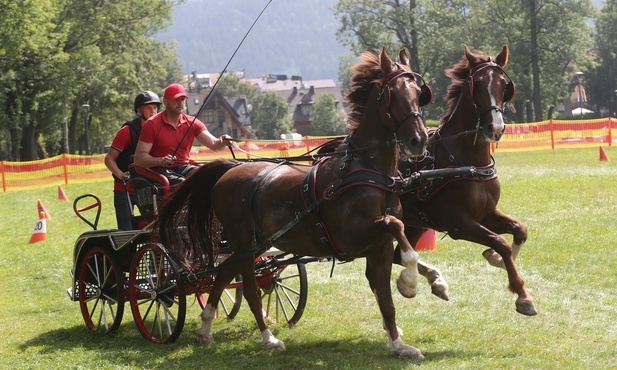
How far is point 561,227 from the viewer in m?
14.0

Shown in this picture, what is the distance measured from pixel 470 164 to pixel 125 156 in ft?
11.9

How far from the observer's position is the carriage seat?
861 centimetres

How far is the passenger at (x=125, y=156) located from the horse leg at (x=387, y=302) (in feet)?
10.0

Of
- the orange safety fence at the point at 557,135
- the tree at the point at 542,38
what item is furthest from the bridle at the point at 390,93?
the tree at the point at 542,38

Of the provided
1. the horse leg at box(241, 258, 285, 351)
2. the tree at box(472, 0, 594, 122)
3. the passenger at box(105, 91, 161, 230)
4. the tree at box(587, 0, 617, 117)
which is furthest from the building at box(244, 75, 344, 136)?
the horse leg at box(241, 258, 285, 351)

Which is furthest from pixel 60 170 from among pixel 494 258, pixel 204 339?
pixel 494 258

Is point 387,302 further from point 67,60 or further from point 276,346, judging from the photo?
point 67,60

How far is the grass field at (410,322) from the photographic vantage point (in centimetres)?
714

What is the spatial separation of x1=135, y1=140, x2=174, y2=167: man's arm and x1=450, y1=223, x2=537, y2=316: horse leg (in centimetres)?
274

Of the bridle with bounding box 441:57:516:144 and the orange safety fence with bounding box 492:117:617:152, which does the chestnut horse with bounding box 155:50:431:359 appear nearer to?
the bridle with bounding box 441:57:516:144

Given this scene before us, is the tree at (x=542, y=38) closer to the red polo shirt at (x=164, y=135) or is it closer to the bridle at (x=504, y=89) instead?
the bridle at (x=504, y=89)

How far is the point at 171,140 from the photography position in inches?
344

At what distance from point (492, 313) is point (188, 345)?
2902 mm

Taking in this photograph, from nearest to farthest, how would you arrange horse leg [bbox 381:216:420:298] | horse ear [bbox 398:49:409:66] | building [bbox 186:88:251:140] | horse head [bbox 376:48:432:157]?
horse leg [bbox 381:216:420:298], horse head [bbox 376:48:432:157], horse ear [bbox 398:49:409:66], building [bbox 186:88:251:140]
